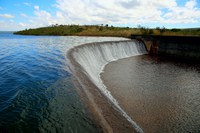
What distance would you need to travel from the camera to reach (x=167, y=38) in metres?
22.4

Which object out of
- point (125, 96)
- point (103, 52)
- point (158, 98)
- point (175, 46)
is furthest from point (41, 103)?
point (175, 46)

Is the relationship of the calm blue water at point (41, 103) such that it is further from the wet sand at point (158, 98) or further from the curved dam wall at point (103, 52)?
the curved dam wall at point (103, 52)

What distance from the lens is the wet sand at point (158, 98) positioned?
19.8 feet

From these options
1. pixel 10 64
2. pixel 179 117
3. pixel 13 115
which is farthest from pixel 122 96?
pixel 10 64

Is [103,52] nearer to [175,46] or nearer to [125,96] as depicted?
[125,96]

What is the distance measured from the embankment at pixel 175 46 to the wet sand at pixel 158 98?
8796 mm

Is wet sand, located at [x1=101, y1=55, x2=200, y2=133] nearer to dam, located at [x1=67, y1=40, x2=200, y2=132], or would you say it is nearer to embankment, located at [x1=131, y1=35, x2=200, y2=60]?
dam, located at [x1=67, y1=40, x2=200, y2=132]

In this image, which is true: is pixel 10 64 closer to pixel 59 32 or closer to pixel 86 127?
pixel 86 127

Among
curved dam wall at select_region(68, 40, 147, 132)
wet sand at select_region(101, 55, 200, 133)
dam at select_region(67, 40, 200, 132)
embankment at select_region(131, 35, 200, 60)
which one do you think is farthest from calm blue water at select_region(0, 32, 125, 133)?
embankment at select_region(131, 35, 200, 60)

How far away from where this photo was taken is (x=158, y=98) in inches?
324

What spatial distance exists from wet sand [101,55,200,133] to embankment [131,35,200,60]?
346 inches

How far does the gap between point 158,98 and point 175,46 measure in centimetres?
1534

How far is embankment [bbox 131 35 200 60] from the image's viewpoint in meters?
19.7

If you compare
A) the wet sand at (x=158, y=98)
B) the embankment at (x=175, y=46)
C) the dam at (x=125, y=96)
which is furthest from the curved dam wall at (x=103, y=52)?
the wet sand at (x=158, y=98)
